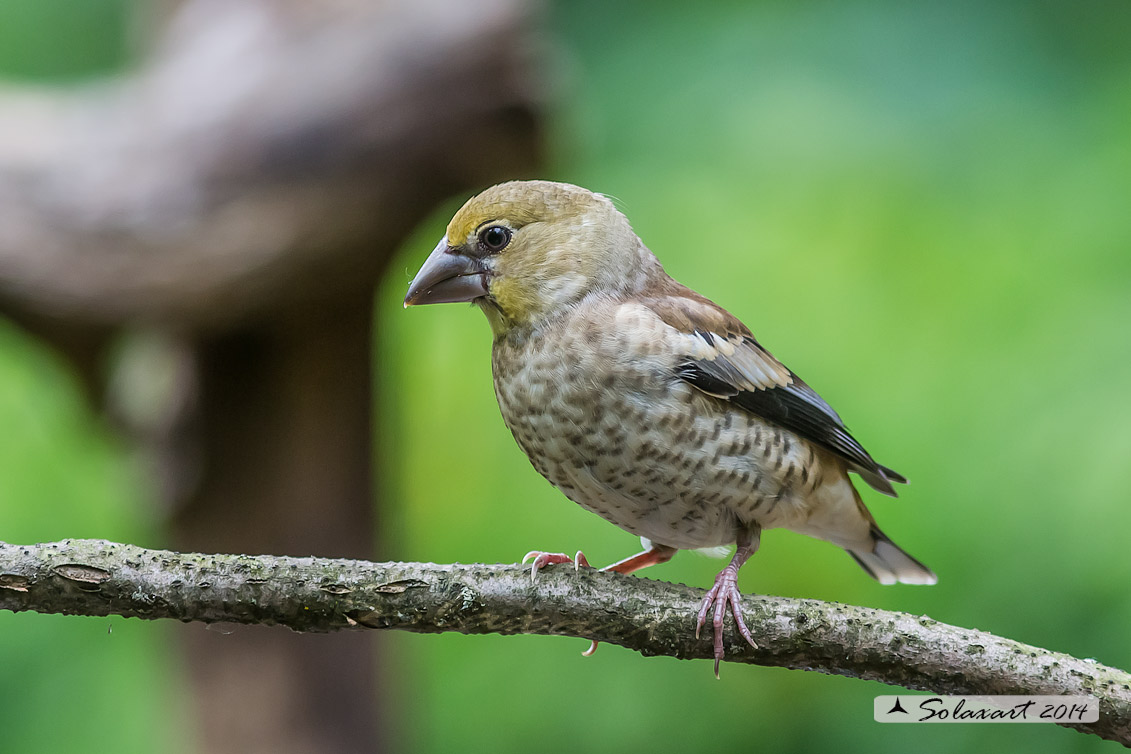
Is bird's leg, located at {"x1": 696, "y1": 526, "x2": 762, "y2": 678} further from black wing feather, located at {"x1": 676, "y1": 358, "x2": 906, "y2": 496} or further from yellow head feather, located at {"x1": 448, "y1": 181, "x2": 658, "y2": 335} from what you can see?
yellow head feather, located at {"x1": 448, "y1": 181, "x2": 658, "y2": 335}

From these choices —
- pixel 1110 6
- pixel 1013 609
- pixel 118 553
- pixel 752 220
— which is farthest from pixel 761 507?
pixel 1110 6

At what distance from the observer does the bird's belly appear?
2.11 meters

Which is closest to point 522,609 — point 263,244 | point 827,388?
point 263,244

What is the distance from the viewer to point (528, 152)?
431 cm

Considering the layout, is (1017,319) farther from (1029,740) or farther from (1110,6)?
(1110,6)

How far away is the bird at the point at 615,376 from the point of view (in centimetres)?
204

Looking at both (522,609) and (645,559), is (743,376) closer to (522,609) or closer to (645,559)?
(645,559)

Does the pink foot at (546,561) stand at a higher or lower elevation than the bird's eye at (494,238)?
lower

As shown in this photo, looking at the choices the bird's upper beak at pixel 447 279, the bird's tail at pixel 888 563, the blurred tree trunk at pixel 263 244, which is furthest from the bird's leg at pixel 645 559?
the blurred tree trunk at pixel 263 244

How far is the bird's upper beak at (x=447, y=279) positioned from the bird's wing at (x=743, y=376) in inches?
15.2

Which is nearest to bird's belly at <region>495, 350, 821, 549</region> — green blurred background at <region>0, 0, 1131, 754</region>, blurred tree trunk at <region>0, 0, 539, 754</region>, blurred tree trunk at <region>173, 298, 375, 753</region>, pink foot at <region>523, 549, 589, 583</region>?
pink foot at <region>523, 549, 589, 583</region>

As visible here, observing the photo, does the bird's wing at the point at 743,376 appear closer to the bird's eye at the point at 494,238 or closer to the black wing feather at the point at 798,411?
the black wing feather at the point at 798,411

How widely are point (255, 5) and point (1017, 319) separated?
3434 mm

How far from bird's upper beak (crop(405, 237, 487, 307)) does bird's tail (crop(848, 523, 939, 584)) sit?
1414mm
